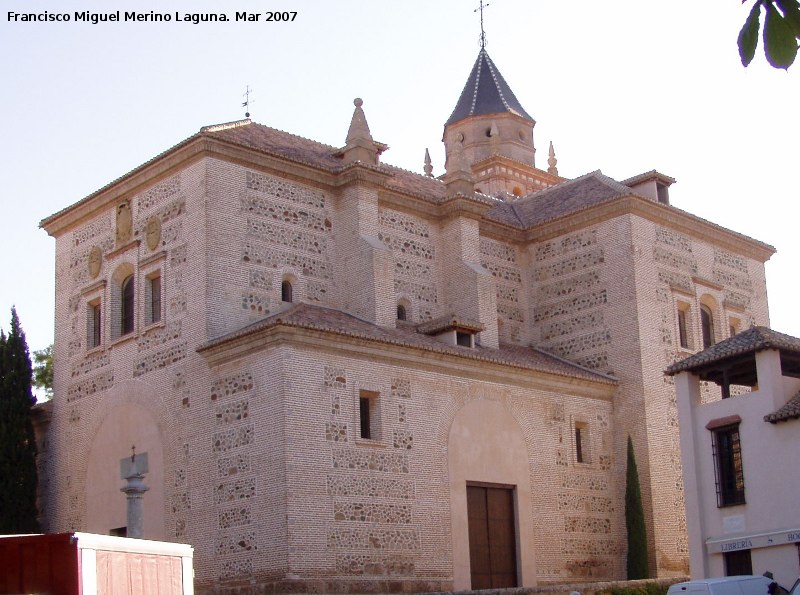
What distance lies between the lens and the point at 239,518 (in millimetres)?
22922

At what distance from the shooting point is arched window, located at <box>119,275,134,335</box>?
27566 millimetres

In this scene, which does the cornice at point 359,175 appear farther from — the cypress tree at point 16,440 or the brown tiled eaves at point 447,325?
the cypress tree at point 16,440

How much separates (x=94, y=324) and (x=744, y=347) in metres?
15.6

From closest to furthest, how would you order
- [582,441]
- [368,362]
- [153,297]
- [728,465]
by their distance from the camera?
[728,465]
[368,362]
[153,297]
[582,441]

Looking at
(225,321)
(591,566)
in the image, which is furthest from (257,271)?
(591,566)

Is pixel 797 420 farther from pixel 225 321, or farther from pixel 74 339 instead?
pixel 74 339

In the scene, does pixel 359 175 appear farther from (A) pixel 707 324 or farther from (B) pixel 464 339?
(A) pixel 707 324

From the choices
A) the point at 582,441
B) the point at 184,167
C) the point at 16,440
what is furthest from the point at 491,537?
the point at 16,440

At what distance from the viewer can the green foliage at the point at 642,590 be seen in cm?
2359

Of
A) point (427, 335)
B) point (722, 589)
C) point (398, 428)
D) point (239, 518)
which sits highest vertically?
point (427, 335)

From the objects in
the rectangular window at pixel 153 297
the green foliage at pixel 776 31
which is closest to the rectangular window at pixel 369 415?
the rectangular window at pixel 153 297

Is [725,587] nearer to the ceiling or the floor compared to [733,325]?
nearer to the floor

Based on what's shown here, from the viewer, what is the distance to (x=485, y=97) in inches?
1692

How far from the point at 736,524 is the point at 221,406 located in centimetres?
1050
